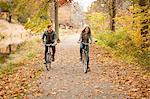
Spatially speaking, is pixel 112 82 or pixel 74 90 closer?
pixel 74 90

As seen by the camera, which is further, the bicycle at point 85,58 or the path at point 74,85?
the bicycle at point 85,58

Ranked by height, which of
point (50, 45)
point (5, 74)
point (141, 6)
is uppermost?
point (141, 6)

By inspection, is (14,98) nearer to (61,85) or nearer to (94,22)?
(61,85)

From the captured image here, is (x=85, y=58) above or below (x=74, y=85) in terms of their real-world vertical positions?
above

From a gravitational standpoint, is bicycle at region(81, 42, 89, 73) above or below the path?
above

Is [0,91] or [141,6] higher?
[141,6]

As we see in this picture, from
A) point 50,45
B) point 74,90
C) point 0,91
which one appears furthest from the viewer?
point 50,45

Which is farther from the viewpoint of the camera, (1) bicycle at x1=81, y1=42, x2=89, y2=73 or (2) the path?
(1) bicycle at x1=81, y1=42, x2=89, y2=73

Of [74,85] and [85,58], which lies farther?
[85,58]

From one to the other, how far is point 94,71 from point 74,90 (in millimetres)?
5212

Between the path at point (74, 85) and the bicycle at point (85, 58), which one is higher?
the bicycle at point (85, 58)

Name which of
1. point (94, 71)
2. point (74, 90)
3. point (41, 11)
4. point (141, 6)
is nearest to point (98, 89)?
point (74, 90)

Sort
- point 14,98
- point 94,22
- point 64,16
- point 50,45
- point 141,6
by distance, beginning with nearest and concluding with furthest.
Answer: point 14,98 < point 50,45 < point 141,6 < point 94,22 < point 64,16

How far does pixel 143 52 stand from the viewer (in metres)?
21.0
